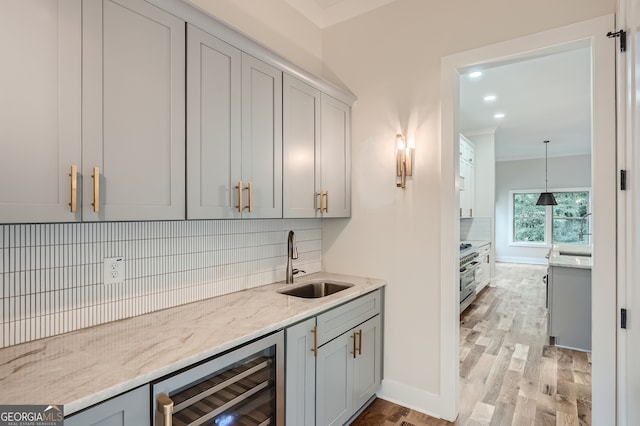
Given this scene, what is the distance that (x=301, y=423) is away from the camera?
181 cm

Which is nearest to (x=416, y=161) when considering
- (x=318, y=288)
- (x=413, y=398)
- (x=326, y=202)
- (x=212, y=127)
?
(x=326, y=202)

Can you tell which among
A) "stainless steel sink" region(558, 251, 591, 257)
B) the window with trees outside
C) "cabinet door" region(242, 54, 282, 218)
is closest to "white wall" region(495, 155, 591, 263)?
the window with trees outside

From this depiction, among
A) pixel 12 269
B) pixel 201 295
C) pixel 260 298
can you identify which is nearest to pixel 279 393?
pixel 260 298

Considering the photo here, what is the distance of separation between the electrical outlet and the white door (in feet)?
7.36

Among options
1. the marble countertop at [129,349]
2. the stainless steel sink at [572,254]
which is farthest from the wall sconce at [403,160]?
the stainless steel sink at [572,254]

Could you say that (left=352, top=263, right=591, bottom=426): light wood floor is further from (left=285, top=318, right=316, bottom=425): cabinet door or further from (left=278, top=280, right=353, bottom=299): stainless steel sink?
(left=278, top=280, right=353, bottom=299): stainless steel sink

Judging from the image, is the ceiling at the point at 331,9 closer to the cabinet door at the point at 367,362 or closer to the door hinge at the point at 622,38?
the door hinge at the point at 622,38

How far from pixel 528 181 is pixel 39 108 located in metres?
10.8

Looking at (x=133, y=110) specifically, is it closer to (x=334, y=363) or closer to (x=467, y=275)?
(x=334, y=363)

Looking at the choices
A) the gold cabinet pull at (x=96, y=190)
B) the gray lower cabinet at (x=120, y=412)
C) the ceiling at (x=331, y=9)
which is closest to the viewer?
the gray lower cabinet at (x=120, y=412)

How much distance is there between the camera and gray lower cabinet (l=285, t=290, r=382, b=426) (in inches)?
69.9

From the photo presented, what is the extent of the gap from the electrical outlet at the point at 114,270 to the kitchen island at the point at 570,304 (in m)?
4.20

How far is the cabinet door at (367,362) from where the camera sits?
2.29m

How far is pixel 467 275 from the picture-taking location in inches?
195
